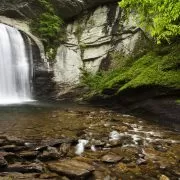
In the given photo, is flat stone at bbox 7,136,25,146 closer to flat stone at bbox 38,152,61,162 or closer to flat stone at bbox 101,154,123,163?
flat stone at bbox 38,152,61,162

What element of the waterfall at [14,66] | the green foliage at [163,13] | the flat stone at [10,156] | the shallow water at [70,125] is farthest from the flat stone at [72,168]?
the waterfall at [14,66]

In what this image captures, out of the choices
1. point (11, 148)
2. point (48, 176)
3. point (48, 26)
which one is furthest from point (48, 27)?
point (48, 176)

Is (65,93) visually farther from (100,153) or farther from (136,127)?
(100,153)

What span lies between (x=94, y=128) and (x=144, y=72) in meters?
5.71

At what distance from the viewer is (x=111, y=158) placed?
260 inches

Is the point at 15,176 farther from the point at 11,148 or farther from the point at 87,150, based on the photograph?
the point at 87,150

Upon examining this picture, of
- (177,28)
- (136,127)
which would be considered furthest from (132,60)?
(136,127)

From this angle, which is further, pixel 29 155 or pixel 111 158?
pixel 111 158

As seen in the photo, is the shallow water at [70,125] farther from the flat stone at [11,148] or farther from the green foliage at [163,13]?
the green foliage at [163,13]

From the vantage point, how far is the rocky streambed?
5673 mm

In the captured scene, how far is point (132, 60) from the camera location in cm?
1898

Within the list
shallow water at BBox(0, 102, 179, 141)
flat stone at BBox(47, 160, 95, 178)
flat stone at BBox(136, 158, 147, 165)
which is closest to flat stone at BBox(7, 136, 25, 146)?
shallow water at BBox(0, 102, 179, 141)

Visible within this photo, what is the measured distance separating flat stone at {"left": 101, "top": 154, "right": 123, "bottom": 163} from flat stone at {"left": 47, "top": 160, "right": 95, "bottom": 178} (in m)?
0.57

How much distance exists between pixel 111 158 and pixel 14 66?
607 inches
